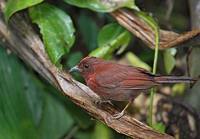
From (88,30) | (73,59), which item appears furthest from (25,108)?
(88,30)

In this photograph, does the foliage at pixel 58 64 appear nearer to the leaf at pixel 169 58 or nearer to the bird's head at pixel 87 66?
the leaf at pixel 169 58

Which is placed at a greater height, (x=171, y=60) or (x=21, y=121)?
(x=21, y=121)

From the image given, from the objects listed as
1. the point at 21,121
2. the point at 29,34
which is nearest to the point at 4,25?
the point at 29,34

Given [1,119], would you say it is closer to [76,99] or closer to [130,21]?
[76,99]

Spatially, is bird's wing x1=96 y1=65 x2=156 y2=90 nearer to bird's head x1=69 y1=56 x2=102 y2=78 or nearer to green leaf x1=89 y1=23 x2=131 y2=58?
bird's head x1=69 y1=56 x2=102 y2=78

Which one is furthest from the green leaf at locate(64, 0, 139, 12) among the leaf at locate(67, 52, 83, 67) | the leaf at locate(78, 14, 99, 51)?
the leaf at locate(78, 14, 99, 51)

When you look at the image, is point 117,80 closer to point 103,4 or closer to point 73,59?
point 103,4
